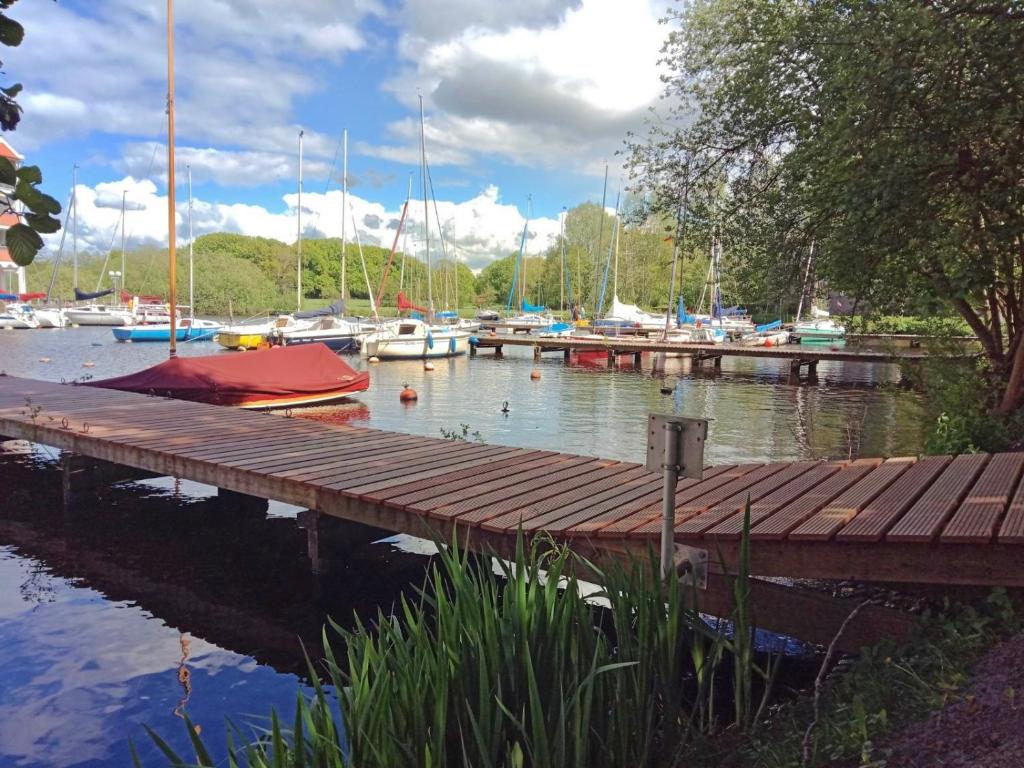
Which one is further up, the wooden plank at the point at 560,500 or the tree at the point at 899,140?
the tree at the point at 899,140

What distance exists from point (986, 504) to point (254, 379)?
49.5 ft

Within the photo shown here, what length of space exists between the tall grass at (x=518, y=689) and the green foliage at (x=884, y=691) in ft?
0.97

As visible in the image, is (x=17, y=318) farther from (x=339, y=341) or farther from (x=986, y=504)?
(x=986, y=504)

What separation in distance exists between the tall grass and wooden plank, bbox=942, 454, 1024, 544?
4.08ft

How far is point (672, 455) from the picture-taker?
3666mm

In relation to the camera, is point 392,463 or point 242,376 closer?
point 392,463

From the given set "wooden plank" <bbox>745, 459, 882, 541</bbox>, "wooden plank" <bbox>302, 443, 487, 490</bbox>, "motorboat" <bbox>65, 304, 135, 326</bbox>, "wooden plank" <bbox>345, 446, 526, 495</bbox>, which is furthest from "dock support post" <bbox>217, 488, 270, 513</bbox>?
"motorboat" <bbox>65, 304, 135, 326</bbox>

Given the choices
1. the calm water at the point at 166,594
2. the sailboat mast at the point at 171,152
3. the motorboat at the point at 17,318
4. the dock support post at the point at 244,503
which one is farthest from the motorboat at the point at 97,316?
the dock support post at the point at 244,503

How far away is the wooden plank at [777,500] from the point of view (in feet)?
15.2

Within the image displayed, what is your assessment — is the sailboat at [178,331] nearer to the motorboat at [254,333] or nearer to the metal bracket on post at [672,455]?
the motorboat at [254,333]

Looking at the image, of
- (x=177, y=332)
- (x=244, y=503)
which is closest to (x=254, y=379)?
(x=244, y=503)

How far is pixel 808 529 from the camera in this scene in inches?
172

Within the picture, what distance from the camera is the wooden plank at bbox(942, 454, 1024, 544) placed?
3.87 meters

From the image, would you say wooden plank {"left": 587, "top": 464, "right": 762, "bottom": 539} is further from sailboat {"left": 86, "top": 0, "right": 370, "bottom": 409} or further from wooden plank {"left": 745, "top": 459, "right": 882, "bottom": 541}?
sailboat {"left": 86, "top": 0, "right": 370, "bottom": 409}
